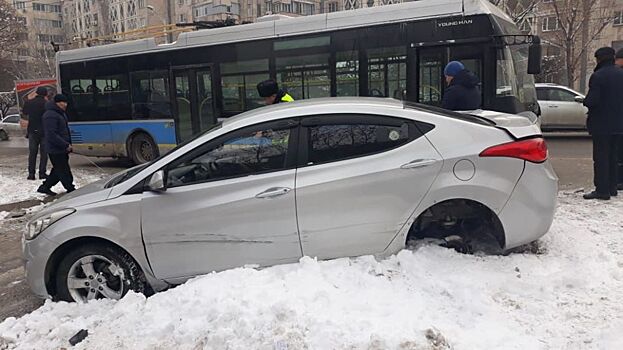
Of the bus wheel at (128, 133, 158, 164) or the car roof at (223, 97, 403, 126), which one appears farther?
the bus wheel at (128, 133, 158, 164)

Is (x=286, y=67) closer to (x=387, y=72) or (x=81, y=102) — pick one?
(x=387, y=72)

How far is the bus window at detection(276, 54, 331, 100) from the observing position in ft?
30.7

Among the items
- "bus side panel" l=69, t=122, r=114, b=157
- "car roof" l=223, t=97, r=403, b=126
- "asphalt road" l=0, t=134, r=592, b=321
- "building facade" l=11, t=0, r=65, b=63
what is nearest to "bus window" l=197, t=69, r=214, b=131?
"bus side panel" l=69, t=122, r=114, b=157

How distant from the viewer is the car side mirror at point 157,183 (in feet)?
12.4

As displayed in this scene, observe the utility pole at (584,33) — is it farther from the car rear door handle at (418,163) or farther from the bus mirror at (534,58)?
the car rear door handle at (418,163)

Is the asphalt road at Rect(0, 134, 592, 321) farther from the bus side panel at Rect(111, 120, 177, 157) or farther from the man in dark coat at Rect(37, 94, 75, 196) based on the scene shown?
the man in dark coat at Rect(37, 94, 75, 196)

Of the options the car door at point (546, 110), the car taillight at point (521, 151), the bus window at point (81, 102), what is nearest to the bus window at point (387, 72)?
the car taillight at point (521, 151)

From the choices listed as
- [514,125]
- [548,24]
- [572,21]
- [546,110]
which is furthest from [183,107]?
[548,24]

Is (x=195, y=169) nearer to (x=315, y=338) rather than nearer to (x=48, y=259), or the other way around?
(x=48, y=259)

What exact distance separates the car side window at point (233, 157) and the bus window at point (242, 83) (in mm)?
6238

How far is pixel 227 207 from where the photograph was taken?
374cm

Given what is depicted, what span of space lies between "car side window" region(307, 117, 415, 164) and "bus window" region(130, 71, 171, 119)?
27.4 feet

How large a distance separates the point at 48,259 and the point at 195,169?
1418 mm

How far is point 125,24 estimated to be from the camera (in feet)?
232
